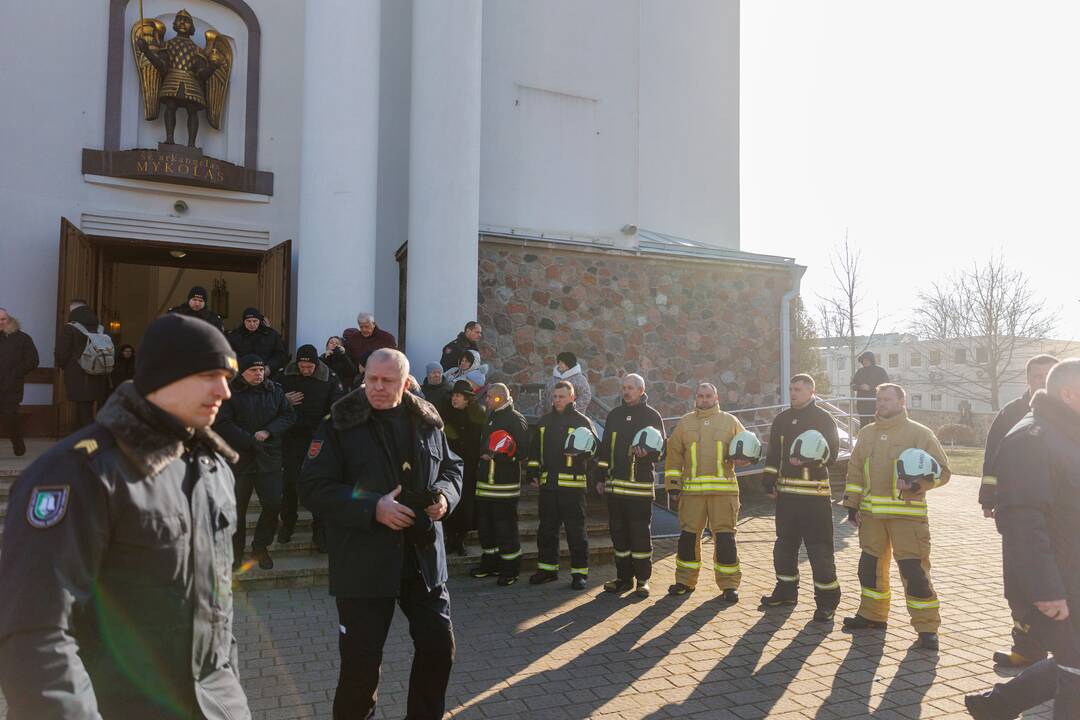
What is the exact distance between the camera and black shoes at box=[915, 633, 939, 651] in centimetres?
529

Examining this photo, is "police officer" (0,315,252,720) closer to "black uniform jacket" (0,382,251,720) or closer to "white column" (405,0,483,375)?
"black uniform jacket" (0,382,251,720)

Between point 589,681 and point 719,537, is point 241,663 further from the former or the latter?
point 719,537

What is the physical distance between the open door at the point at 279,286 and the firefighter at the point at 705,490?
21.7 feet

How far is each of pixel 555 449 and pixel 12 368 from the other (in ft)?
20.9

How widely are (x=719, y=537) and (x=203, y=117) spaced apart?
1020cm

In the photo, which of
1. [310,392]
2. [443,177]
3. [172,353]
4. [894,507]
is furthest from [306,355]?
[894,507]

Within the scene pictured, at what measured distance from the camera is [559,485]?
7168 mm

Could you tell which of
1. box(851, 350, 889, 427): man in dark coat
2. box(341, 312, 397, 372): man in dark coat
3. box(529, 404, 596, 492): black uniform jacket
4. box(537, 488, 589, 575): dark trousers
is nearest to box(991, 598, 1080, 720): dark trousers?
box(537, 488, 589, 575): dark trousers

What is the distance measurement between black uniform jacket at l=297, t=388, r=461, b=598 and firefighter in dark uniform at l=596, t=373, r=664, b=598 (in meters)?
3.71

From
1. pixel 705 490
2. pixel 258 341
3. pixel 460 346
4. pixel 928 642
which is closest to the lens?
pixel 928 642

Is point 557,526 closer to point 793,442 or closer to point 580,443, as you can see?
point 580,443

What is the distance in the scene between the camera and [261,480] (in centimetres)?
642

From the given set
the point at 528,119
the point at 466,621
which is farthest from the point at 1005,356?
the point at 466,621

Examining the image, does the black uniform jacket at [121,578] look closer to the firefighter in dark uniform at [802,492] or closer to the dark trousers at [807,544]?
the dark trousers at [807,544]
